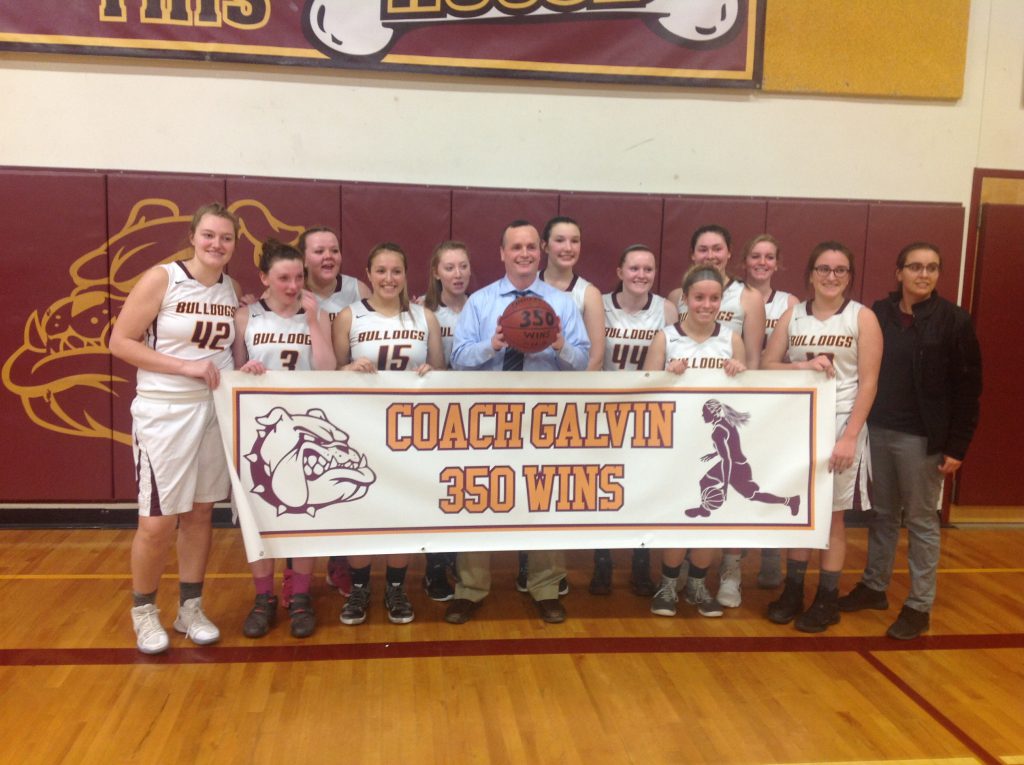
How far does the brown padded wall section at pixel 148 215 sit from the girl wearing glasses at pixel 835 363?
3.29 metres

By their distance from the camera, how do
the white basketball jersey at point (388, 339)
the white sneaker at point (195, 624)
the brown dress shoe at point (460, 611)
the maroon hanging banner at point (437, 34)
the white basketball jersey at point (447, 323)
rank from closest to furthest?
Answer: 1. the white sneaker at point (195, 624)
2. the white basketball jersey at point (388, 339)
3. the brown dress shoe at point (460, 611)
4. the white basketball jersey at point (447, 323)
5. the maroon hanging banner at point (437, 34)

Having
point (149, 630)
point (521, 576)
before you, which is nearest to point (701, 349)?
point (521, 576)

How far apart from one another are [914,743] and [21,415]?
196 inches

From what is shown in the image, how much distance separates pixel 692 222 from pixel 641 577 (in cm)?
232

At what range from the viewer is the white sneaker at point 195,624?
10.5 ft

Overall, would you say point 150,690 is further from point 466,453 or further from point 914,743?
point 914,743

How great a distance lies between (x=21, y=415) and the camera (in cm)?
465

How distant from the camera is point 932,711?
280cm

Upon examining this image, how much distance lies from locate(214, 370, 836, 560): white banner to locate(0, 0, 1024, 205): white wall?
2091 millimetres

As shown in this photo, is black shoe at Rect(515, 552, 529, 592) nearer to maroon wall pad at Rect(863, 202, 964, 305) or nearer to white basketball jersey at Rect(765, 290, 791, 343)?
white basketball jersey at Rect(765, 290, 791, 343)

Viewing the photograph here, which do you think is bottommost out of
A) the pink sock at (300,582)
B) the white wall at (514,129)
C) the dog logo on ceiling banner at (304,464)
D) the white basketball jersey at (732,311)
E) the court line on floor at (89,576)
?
the court line on floor at (89,576)

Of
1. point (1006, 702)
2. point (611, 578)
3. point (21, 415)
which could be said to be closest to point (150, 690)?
point (611, 578)

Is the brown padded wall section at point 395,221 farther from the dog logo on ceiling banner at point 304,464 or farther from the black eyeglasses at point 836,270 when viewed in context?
the black eyeglasses at point 836,270

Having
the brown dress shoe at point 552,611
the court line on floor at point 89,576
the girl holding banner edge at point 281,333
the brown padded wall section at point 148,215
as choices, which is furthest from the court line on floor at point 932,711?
the brown padded wall section at point 148,215
